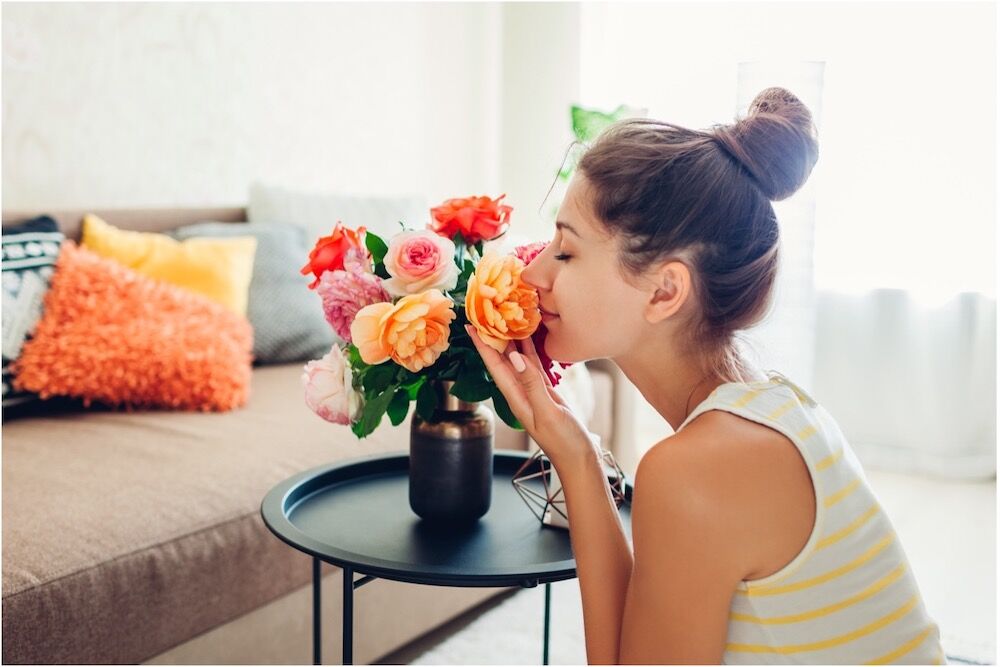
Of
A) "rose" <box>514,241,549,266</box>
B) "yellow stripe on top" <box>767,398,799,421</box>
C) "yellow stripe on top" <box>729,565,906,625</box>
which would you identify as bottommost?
"yellow stripe on top" <box>729,565,906,625</box>

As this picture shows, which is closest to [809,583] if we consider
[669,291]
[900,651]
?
[900,651]

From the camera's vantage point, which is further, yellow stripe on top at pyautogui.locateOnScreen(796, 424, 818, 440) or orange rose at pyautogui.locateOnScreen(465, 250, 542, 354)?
orange rose at pyautogui.locateOnScreen(465, 250, 542, 354)

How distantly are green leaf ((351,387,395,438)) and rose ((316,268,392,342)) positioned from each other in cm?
11

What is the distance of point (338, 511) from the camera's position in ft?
4.61

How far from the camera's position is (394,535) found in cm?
130

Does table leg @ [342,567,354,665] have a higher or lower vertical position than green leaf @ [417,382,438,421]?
lower

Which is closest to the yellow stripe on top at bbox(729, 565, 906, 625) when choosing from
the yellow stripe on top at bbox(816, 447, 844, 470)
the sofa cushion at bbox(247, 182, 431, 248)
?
the yellow stripe on top at bbox(816, 447, 844, 470)

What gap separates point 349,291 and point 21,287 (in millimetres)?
1193

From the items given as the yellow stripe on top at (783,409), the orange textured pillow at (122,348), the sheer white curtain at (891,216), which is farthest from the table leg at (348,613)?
the sheer white curtain at (891,216)

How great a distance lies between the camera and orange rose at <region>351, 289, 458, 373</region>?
43.6 inches

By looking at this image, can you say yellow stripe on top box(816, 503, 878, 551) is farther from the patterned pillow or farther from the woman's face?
the patterned pillow

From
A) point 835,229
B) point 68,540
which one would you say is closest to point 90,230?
point 68,540

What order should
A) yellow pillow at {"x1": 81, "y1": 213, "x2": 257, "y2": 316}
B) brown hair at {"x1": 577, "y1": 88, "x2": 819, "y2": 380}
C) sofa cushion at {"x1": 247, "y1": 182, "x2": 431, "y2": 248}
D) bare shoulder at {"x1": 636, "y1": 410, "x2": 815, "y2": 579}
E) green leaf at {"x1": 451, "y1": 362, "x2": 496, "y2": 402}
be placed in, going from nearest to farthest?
bare shoulder at {"x1": 636, "y1": 410, "x2": 815, "y2": 579} → brown hair at {"x1": 577, "y1": 88, "x2": 819, "y2": 380} → green leaf at {"x1": 451, "y1": 362, "x2": 496, "y2": 402} → yellow pillow at {"x1": 81, "y1": 213, "x2": 257, "y2": 316} → sofa cushion at {"x1": 247, "y1": 182, "x2": 431, "y2": 248}

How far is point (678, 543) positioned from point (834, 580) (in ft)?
0.56
